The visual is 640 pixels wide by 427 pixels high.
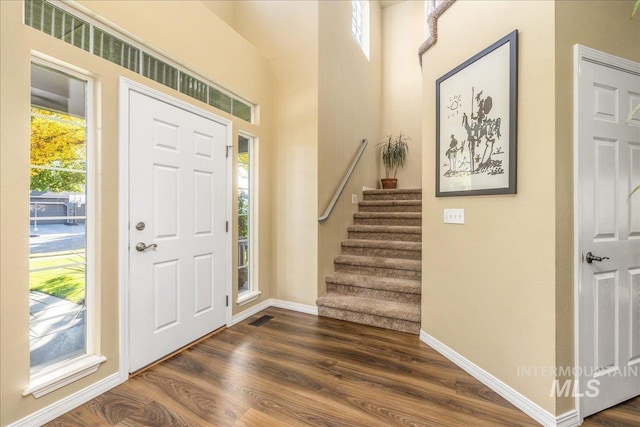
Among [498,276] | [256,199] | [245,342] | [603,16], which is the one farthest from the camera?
[256,199]

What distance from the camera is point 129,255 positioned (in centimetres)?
199

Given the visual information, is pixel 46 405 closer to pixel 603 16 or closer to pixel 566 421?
pixel 566 421

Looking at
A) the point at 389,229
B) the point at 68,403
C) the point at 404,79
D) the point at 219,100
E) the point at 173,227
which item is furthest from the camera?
the point at 404,79

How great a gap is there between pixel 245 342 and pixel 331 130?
8.43 feet

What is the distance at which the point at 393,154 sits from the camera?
215 inches

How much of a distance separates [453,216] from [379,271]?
1.30 m

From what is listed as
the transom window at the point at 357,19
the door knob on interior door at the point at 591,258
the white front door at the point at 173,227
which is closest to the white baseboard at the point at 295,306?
the white front door at the point at 173,227

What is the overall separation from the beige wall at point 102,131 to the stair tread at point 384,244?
2025 mm

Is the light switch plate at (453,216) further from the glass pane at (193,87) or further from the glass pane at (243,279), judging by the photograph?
the glass pane at (193,87)

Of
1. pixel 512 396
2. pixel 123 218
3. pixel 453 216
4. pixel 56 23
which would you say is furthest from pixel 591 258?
pixel 56 23

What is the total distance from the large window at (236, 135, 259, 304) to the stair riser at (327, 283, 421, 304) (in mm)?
938

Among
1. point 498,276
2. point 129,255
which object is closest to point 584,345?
point 498,276

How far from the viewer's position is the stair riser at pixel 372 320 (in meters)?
2.70

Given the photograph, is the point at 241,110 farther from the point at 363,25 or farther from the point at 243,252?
the point at 363,25
